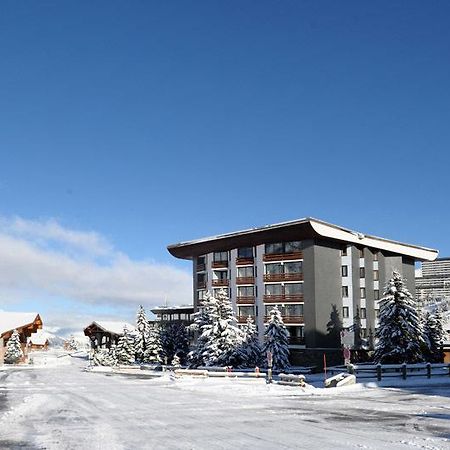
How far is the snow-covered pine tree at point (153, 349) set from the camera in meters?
68.5

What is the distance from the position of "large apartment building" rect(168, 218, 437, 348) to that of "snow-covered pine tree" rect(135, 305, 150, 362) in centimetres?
919

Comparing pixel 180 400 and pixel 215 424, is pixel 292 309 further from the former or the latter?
pixel 215 424

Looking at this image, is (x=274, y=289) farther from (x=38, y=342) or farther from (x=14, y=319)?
(x=38, y=342)

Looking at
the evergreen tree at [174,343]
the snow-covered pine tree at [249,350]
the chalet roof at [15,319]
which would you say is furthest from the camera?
the chalet roof at [15,319]

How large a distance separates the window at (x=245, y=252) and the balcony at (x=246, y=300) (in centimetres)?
481

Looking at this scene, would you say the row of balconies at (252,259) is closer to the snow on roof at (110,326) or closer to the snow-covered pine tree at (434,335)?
the snow-covered pine tree at (434,335)

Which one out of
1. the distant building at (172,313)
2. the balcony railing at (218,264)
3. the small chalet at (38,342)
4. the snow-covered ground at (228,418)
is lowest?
the small chalet at (38,342)

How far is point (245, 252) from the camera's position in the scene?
65625mm

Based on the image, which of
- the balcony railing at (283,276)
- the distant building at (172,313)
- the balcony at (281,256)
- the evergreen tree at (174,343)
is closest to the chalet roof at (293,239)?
the balcony at (281,256)

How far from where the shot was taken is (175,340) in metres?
70.5

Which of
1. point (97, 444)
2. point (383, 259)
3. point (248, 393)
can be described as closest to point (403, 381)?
point (248, 393)

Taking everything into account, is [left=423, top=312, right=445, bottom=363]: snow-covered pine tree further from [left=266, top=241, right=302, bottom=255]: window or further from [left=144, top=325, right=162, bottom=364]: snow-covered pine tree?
[left=144, top=325, right=162, bottom=364]: snow-covered pine tree

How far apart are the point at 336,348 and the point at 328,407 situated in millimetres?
35749

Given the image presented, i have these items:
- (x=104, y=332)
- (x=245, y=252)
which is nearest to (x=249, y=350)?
(x=245, y=252)
